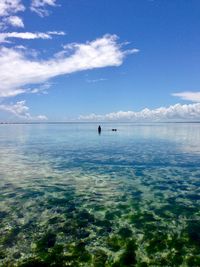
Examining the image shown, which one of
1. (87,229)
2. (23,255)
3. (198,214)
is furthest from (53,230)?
(198,214)

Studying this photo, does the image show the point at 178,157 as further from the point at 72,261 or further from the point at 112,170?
the point at 72,261

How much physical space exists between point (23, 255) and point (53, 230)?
316 cm

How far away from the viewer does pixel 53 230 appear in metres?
16.7

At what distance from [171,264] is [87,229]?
5.75m

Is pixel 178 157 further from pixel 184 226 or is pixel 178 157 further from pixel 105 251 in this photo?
pixel 105 251

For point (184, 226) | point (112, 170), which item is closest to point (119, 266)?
point (184, 226)

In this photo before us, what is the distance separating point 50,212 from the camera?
1994 cm

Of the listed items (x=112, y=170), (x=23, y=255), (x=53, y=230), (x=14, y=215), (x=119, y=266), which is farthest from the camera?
(x=112, y=170)

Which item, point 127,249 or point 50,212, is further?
point 50,212

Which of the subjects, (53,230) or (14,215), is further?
(14,215)

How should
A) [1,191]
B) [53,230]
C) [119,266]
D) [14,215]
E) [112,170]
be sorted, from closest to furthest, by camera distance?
[119,266] < [53,230] < [14,215] < [1,191] < [112,170]

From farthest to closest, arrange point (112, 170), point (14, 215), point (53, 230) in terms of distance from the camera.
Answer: point (112, 170)
point (14, 215)
point (53, 230)

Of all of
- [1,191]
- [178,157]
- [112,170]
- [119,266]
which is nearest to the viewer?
[119,266]

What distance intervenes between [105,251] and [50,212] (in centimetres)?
699
